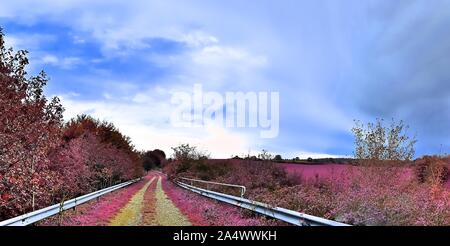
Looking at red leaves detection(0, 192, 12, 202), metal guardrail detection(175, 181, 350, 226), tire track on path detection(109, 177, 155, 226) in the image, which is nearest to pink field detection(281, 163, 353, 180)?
metal guardrail detection(175, 181, 350, 226)

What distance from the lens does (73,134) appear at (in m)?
36.4

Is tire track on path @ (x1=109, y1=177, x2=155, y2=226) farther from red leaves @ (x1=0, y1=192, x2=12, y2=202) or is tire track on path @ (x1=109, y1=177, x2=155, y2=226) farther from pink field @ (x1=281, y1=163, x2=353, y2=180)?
pink field @ (x1=281, y1=163, x2=353, y2=180)

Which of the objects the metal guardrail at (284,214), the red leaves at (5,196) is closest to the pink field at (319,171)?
the metal guardrail at (284,214)

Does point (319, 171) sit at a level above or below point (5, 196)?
above

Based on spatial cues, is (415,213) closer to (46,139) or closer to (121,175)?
(46,139)

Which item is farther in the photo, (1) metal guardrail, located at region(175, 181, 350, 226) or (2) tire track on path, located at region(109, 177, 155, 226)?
(2) tire track on path, located at region(109, 177, 155, 226)

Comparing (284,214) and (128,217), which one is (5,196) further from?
(284,214)

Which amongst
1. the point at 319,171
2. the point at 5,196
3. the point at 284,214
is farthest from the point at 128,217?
the point at 319,171

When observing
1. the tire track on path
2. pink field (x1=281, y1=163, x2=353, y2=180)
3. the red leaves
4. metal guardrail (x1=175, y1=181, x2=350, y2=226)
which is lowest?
the tire track on path

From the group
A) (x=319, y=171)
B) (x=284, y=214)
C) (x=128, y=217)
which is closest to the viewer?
(x=284, y=214)

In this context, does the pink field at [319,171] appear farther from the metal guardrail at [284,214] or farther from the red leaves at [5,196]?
the red leaves at [5,196]

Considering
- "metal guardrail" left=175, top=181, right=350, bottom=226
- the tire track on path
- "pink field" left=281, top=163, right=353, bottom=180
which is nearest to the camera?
"metal guardrail" left=175, top=181, right=350, bottom=226

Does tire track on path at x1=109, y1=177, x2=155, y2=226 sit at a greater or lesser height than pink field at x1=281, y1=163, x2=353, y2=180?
lesser
